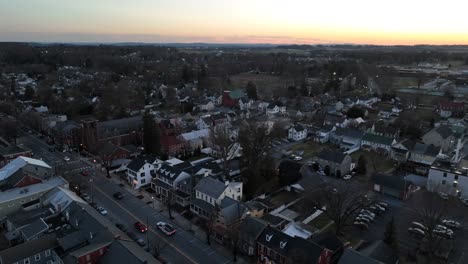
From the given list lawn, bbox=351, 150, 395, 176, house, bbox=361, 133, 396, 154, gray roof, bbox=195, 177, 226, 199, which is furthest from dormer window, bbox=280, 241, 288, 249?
house, bbox=361, 133, 396, 154

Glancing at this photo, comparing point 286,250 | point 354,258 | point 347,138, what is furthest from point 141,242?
point 347,138

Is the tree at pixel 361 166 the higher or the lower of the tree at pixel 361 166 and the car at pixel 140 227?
the higher

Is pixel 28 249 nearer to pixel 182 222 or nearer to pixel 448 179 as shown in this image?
pixel 182 222

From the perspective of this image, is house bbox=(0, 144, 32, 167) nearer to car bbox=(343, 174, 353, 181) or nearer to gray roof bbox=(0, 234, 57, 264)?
gray roof bbox=(0, 234, 57, 264)

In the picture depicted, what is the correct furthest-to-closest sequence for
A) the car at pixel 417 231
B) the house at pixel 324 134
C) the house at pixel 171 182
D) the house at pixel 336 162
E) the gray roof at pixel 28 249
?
the house at pixel 324 134 < the house at pixel 336 162 < the house at pixel 171 182 < the car at pixel 417 231 < the gray roof at pixel 28 249

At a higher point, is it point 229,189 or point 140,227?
point 229,189

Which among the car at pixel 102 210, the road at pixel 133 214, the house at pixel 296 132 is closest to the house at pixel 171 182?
the road at pixel 133 214

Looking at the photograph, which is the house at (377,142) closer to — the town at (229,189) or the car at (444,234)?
the town at (229,189)

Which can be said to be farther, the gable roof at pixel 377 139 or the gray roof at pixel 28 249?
the gable roof at pixel 377 139
